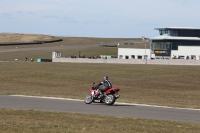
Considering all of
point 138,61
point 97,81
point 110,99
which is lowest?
point 97,81

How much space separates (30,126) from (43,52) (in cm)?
10723

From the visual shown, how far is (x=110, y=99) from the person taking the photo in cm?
2570

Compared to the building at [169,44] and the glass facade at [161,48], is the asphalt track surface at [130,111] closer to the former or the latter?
the building at [169,44]

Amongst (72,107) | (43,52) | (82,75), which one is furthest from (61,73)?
(43,52)

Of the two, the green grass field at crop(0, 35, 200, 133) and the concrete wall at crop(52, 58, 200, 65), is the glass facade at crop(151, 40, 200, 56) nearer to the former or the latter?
the concrete wall at crop(52, 58, 200, 65)

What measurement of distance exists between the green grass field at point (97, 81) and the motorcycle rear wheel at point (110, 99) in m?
3.88

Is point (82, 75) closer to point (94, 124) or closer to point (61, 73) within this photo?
point (61, 73)

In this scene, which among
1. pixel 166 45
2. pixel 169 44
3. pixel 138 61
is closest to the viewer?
pixel 138 61

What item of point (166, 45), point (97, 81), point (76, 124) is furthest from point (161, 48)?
point (76, 124)

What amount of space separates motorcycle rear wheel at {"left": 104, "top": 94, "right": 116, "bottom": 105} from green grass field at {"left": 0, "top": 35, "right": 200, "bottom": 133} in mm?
3879

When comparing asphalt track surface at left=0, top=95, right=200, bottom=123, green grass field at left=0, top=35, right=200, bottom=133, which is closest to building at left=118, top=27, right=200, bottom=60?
green grass field at left=0, top=35, right=200, bottom=133

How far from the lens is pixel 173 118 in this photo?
66.5ft

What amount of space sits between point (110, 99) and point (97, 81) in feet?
95.7

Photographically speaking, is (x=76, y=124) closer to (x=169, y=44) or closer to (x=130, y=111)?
(x=130, y=111)
